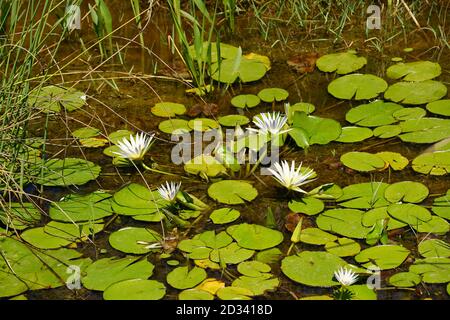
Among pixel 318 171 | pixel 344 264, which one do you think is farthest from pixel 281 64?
pixel 344 264

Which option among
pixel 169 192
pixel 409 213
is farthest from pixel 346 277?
pixel 169 192

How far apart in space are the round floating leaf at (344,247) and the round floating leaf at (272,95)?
3.20 ft

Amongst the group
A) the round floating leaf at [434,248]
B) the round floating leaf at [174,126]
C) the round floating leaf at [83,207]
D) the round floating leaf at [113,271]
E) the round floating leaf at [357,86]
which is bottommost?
the round floating leaf at [113,271]

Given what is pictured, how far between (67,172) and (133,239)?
19.3 inches

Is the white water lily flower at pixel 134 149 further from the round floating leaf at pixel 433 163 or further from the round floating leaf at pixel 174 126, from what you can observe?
the round floating leaf at pixel 433 163

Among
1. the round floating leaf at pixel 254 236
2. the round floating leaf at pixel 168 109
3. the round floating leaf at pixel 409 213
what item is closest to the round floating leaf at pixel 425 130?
the round floating leaf at pixel 409 213

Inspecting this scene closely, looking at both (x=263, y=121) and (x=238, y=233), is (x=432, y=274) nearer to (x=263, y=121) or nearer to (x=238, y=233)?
(x=238, y=233)

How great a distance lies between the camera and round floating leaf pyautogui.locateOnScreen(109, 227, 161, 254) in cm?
246

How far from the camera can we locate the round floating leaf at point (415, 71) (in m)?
3.36

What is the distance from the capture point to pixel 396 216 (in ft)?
8.26

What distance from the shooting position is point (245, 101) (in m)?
3.27

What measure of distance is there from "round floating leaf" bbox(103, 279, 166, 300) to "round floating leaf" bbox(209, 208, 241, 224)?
36 centimetres

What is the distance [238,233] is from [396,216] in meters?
0.51

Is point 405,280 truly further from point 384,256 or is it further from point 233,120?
point 233,120
